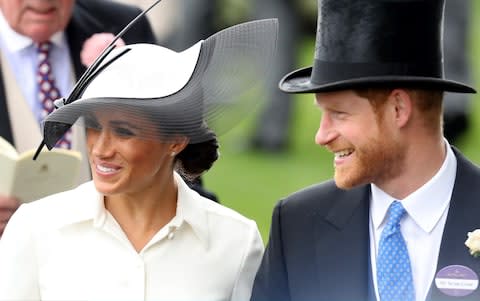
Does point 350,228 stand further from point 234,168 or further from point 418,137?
point 234,168

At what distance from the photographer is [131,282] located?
17.6 feet

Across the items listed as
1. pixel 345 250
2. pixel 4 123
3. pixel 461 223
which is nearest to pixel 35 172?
pixel 4 123

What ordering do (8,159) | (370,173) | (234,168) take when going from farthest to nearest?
1. (234,168)
2. (8,159)
3. (370,173)

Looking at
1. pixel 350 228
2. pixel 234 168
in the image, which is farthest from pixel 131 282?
pixel 234 168

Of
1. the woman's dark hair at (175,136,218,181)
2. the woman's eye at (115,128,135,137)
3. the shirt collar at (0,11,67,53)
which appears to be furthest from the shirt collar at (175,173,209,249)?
the shirt collar at (0,11,67,53)

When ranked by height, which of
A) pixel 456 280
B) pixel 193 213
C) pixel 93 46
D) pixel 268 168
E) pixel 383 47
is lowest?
pixel 268 168

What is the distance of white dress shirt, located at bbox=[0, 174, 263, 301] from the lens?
5324 mm

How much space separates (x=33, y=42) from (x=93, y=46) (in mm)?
227

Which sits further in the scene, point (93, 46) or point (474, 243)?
point (93, 46)

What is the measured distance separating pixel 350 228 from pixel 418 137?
339 millimetres

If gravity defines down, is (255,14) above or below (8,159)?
below

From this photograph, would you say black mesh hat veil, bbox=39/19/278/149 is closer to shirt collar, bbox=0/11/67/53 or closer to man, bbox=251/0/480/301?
man, bbox=251/0/480/301

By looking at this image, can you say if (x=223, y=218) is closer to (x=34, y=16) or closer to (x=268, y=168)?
(x=34, y=16)

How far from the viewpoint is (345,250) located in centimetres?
539
